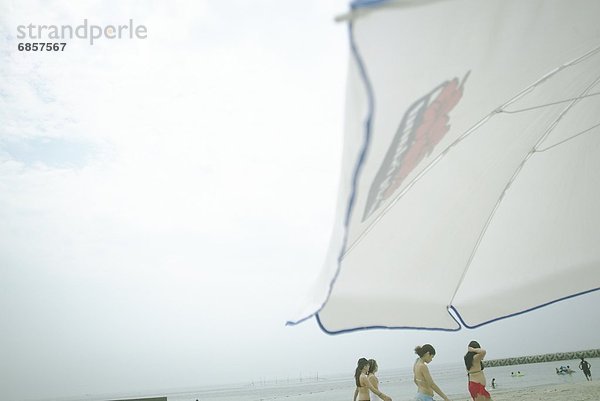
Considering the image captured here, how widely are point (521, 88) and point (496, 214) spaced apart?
100cm

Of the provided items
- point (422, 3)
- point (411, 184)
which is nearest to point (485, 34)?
point (422, 3)

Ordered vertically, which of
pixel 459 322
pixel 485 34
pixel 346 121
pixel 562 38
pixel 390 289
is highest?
pixel 562 38

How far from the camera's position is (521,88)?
2.46 metres

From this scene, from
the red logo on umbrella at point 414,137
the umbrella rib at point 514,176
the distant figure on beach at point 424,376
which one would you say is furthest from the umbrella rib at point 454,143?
the distant figure on beach at point 424,376

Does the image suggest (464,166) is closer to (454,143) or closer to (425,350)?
(454,143)

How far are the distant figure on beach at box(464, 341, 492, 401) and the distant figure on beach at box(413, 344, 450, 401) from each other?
15.0 inches

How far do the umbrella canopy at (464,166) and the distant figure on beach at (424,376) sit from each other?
2.16 m

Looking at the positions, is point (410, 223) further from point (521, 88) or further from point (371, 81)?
point (371, 81)

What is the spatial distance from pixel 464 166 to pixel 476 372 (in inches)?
130

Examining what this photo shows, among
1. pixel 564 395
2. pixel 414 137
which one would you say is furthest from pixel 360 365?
pixel 564 395

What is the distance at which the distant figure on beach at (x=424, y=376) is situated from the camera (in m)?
5.06

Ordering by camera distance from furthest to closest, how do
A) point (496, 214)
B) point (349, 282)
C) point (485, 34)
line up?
point (496, 214) → point (349, 282) → point (485, 34)

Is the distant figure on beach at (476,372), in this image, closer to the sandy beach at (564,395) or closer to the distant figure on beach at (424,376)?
the distant figure on beach at (424,376)

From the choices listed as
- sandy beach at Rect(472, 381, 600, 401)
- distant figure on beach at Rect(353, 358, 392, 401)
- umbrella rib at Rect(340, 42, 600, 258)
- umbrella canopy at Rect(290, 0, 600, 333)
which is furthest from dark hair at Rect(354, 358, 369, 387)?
sandy beach at Rect(472, 381, 600, 401)
